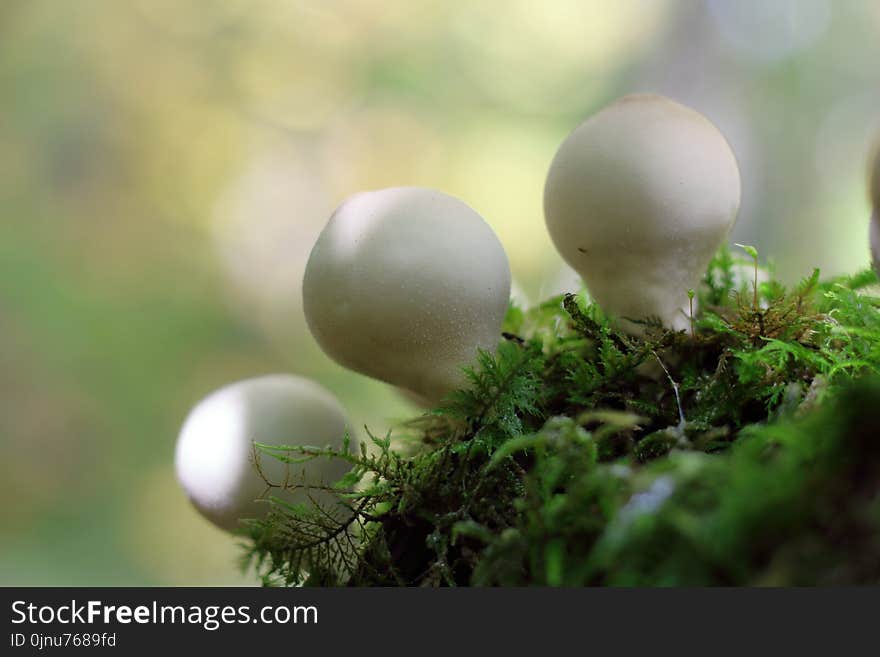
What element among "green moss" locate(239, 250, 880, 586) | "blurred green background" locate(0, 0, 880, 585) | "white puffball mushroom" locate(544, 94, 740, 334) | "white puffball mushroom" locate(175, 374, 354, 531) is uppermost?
"blurred green background" locate(0, 0, 880, 585)

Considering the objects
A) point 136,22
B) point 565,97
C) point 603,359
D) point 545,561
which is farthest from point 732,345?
point 136,22

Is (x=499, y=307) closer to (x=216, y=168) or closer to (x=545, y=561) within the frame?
(x=545, y=561)

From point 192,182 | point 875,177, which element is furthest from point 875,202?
point 192,182

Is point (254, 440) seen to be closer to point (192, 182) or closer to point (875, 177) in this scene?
point (875, 177)

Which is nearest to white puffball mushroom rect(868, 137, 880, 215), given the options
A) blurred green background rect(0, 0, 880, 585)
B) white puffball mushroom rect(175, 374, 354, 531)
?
white puffball mushroom rect(175, 374, 354, 531)

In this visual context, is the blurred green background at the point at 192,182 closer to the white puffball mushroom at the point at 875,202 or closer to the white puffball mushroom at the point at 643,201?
the white puffball mushroom at the point at 643,201

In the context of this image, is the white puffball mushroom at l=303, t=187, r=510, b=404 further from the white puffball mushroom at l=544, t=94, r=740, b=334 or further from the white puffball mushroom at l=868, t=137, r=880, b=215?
the white puffball mushroom at l=868, t=137, r=880, b=215
